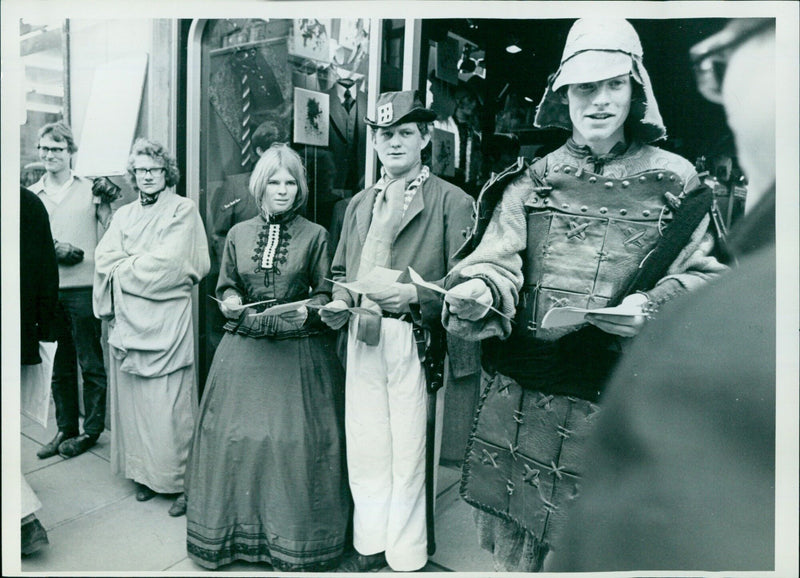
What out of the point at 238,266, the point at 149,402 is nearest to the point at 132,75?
the point at 238,266

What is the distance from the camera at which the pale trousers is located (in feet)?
7.27

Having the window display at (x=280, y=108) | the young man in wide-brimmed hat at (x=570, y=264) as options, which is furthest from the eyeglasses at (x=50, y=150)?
the young man in wide-brimmed hat at (x=570, y=264)

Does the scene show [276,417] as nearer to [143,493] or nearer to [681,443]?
[143,493]

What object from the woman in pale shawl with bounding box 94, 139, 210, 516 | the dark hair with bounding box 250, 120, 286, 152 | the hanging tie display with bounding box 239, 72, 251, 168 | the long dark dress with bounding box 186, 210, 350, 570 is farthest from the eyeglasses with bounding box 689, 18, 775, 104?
the woman in pale shawl with bounding box 94, 139, 210, 516

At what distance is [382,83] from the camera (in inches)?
93.4

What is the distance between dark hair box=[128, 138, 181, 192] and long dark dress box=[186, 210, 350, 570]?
17.6 inches

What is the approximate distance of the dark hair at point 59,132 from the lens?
2367mm

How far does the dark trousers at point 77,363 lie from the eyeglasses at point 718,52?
237 cm

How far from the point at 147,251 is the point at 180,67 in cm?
74

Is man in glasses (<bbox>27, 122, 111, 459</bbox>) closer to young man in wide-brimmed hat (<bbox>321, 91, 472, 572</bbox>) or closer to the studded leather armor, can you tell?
young man in wide-brimmed hat (<bbox>321, 91, 472, 572</bbox>)

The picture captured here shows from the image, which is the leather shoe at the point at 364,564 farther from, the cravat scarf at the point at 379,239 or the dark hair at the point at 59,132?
the dark hair at the point at 59,132

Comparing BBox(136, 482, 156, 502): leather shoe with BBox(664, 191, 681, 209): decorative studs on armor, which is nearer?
BBox(664, 191, 681, 209): decorative studs on armor

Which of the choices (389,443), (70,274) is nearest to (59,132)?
(70,274)

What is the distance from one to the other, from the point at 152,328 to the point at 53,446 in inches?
26.1
